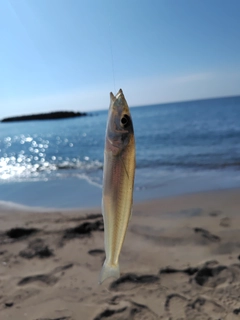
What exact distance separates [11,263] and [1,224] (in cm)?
259

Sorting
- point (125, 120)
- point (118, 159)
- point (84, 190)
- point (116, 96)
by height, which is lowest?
point (84, 190)

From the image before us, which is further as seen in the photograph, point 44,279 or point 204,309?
point 44,279

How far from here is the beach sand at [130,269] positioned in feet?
14.5

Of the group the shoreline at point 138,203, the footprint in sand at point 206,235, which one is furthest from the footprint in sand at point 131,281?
the shoreline at point 138,203

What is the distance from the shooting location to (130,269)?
542cm

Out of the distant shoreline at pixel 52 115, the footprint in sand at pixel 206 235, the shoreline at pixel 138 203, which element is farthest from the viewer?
the distant shoreline at pixel 52 115

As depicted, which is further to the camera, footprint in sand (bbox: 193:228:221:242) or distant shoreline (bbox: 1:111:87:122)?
distant shoreline (bbox: 1:111:87:122)

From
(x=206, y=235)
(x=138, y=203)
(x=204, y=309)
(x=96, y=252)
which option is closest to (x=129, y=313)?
(x=204, y=309)

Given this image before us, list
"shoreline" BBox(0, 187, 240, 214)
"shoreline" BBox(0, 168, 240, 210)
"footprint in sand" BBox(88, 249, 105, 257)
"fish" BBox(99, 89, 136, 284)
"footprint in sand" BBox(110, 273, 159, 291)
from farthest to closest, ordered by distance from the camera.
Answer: "shoreline" BBox(0, 168, 240, 210) → "shoreline" BBox(0, 187, 240, 214) → "footprint in sand" BBox(88, 249, 105, 257) → "footprint in sand" BBox(110, 273, 159, 291) → "fish" BBox(99, 89, 136, 284)

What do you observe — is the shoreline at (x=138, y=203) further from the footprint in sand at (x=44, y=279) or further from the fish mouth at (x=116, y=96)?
the fish mouth at (x=116, y=96)

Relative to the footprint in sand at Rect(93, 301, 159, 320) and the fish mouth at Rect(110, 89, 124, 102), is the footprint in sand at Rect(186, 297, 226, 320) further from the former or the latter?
the fish mouth at Rect(110, 89, 124, 102)

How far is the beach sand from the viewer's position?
441cm

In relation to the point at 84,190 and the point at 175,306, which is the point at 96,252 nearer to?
the point at 175,306

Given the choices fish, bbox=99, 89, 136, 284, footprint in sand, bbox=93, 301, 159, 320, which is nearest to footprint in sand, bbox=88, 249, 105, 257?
footprint in sand, bbox=93, 301, 159, 320
